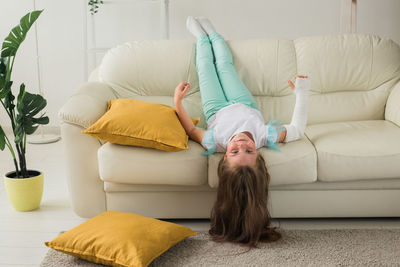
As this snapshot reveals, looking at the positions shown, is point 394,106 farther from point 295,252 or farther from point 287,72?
point 295,252

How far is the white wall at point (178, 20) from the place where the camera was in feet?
13.2

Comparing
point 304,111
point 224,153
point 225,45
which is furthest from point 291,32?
point 224,153

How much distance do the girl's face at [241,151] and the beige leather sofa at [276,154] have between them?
9 cm

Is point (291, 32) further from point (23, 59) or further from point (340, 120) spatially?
point (23, 59)

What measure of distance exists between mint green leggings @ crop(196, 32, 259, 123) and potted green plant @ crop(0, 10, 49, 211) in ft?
3.01

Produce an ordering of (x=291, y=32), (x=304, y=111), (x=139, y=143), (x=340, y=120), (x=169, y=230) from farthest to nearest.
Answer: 1. (x=291, y=32)
2. (x=340, y=120)
3. (x=304, y=111)
4. (x=139, y=143)
5. (x=169, y=230)

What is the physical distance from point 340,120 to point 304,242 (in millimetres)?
965

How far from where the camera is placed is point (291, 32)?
408 cm

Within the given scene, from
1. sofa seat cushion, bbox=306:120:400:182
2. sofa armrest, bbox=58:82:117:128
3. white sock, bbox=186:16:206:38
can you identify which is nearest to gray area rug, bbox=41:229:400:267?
sofa seat cushion, bbox=306:120:400:182

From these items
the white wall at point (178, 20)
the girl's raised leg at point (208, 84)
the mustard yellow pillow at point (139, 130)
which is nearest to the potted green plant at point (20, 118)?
A: the mustard yellow pillow at point (139, 130)

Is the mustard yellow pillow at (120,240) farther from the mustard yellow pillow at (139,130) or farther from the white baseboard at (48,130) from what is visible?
the white baseboard at (48,130)

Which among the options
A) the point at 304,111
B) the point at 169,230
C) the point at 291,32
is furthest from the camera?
the point at 291,32

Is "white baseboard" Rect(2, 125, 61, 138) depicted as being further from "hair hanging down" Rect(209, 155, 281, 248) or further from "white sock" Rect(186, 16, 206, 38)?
"hair hanging down" Rect(209, 155, 281, 248)

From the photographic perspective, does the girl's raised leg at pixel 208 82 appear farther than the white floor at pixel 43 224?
Yes
